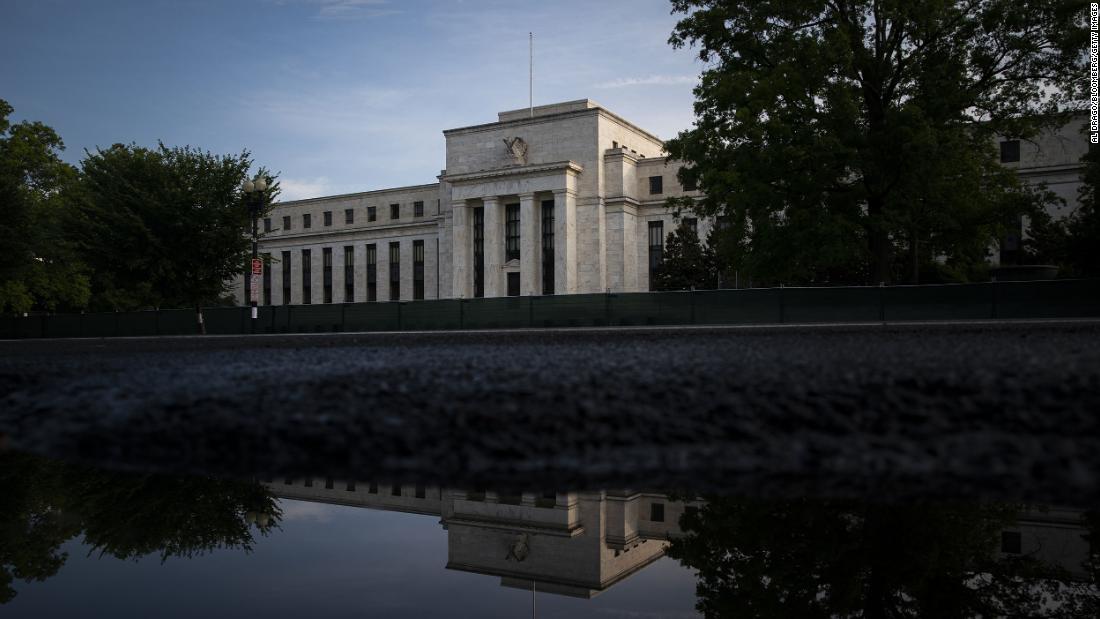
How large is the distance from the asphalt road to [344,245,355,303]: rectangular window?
7283 cm

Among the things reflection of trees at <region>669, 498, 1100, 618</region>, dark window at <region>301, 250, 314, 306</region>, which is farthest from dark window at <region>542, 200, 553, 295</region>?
reflection of trees at <region>669, 498, 1100, 618</region>

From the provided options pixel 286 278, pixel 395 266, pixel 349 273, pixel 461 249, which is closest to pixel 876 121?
pixel 461 249

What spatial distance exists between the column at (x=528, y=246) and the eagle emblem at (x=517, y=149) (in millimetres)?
2834

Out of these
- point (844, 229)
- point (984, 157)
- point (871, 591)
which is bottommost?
point (871, 591)

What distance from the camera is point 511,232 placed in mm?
64750

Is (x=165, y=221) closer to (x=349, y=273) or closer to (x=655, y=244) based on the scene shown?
(x=655, y=244)

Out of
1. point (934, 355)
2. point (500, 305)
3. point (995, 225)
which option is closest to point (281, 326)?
point (500, 305)

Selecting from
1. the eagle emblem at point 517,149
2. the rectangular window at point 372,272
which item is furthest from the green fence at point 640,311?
the rectangular window at point 372,272

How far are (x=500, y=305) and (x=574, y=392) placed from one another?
28.1 metres

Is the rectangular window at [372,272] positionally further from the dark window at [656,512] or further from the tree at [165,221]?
the dark window at [656,512]

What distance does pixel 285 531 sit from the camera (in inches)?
102

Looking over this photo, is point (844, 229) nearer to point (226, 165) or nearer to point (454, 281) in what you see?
point (226, 165)

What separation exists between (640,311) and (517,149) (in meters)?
34.5

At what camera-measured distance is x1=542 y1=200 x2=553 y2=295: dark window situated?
63375mm
